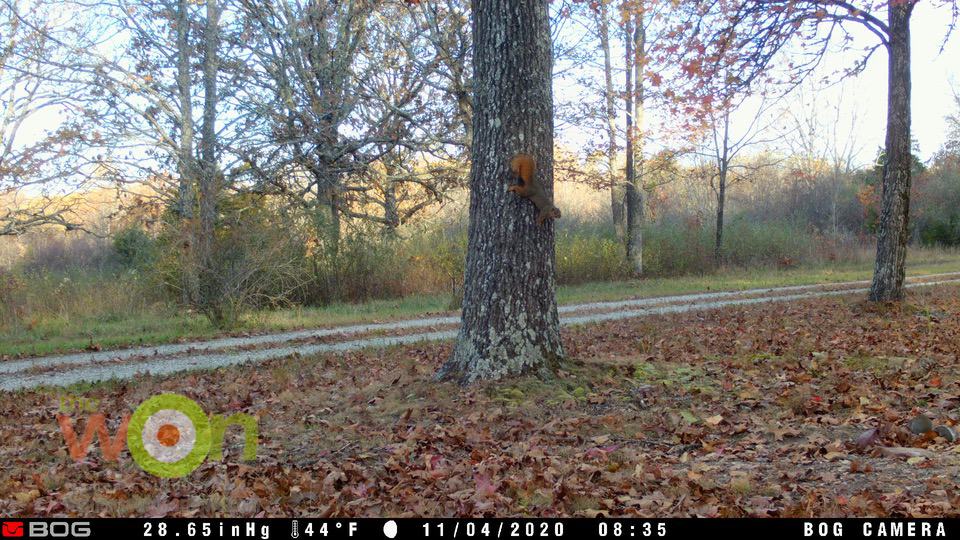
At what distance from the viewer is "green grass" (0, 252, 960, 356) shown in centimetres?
1319

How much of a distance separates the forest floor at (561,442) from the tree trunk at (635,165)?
1721 cm

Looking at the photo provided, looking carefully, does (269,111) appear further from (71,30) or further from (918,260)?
(918,260)

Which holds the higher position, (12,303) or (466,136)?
(466,136)

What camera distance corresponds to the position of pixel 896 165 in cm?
1266

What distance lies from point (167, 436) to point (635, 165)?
2271 centimetres

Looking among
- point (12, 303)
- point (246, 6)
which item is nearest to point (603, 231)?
point (246, 6)

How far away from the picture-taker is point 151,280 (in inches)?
Result: 647

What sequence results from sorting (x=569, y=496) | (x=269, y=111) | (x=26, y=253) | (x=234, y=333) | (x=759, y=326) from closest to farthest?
1. (x=569, y=496)
2. (x=759, y=326)
3. (x=234, y=333)
4. (x=269, y=111)
5. (x=26, y=253)
